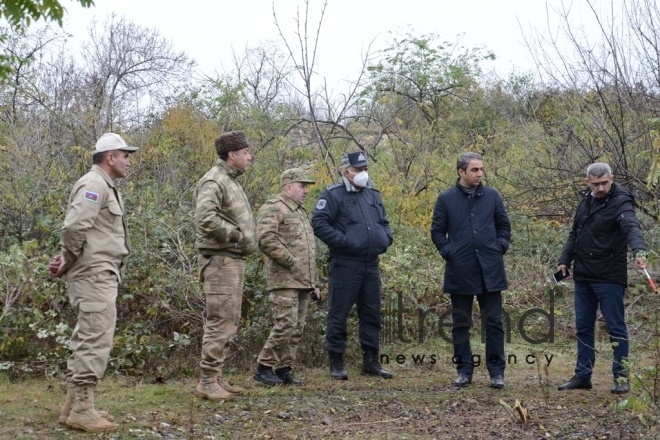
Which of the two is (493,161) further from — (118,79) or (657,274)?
(118,79)

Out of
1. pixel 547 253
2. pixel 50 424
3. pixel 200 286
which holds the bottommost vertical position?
pixel 50 424

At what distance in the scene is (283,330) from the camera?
691 cm

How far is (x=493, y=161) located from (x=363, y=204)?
244 inches

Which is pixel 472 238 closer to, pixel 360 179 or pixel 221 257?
pixel 360 179

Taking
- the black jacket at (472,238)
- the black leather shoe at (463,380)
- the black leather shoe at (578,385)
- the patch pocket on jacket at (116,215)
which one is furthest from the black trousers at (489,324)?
the patch pocket on jacket at (116,215)

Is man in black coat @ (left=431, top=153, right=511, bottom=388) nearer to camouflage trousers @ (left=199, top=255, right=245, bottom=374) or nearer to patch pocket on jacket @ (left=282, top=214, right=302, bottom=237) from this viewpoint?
patch pocket on jacket @ (left=282, top=214, right=302, bottom=237)

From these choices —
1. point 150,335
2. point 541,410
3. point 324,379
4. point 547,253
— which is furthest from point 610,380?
point 150,335

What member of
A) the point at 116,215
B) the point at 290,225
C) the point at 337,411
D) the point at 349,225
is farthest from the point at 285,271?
the point at 116,215

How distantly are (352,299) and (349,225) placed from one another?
73cm

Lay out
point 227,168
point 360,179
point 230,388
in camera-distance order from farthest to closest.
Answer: point 360,179
point 230,388
point 227,168

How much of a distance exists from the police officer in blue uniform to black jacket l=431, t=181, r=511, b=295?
65 centimetres

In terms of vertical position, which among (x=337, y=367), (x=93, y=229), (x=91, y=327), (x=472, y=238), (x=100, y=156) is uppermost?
(x=100, y=156)

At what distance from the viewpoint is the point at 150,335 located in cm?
782

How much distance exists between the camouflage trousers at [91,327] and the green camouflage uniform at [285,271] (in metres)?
2.11
